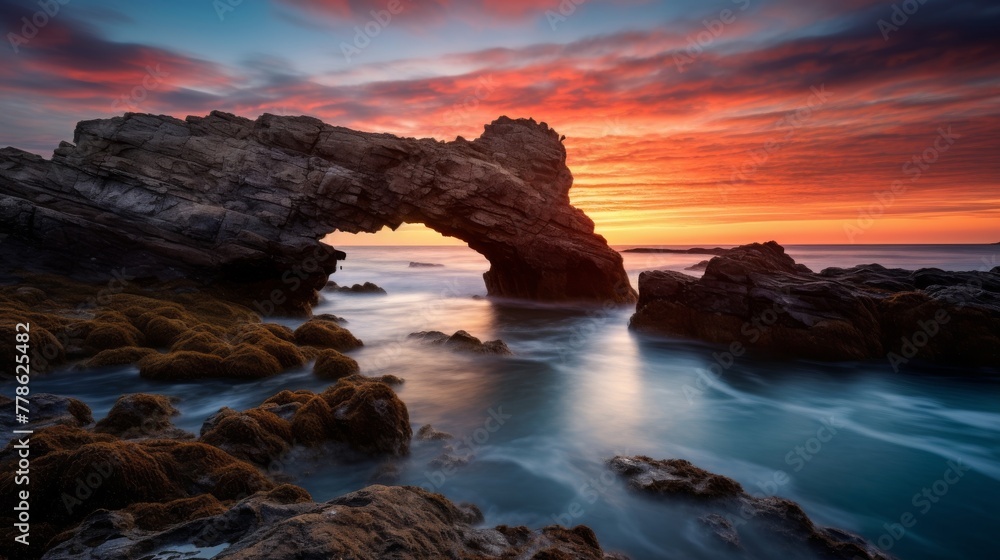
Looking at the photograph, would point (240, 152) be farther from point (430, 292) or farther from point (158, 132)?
point (430, 292)

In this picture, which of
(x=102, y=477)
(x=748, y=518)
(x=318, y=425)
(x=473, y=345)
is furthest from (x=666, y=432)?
(x=102, y=477)

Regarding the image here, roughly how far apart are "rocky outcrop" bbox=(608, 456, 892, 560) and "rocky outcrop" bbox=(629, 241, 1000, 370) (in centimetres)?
1449

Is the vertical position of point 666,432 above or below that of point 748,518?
below

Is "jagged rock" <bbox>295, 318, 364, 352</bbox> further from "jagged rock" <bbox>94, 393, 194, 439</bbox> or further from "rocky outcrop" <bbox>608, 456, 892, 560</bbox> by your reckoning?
"rocky outcrop" <bbox>608, 456, 892, 560</bbox>

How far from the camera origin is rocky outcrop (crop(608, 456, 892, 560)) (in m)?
7.04

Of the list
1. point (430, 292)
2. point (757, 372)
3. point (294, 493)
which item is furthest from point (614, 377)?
point (430, 292)

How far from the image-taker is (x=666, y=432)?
12867mm

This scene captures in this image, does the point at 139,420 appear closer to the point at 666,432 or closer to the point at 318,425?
the point at 318,425

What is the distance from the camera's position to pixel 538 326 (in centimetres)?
2870

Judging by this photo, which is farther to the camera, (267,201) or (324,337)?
(267,201)

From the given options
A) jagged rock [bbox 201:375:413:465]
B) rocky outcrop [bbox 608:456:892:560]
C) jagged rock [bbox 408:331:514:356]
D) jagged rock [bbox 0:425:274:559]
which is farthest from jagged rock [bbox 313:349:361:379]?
rocky outcrop [bbox 608:456:892:560]

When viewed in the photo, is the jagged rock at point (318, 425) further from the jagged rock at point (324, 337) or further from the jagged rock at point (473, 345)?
the jagged rock at point (473, 345)

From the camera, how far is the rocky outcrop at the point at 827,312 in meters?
19.2

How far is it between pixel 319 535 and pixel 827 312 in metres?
23.3
